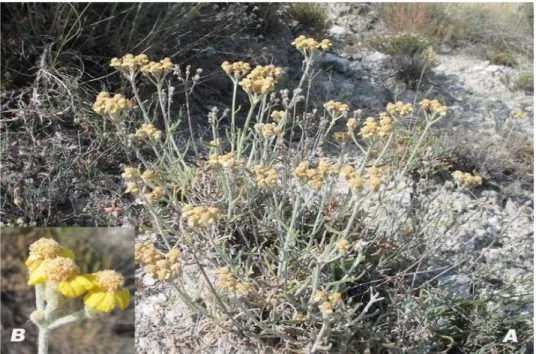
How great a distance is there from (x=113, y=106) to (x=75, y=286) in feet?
1.98

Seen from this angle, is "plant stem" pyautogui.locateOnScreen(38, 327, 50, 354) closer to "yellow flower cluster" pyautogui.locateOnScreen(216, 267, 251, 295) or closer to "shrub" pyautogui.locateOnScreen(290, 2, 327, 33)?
"yellow flower cluster" pyautogui.locateOnScreen(216, 267, 251, 295)

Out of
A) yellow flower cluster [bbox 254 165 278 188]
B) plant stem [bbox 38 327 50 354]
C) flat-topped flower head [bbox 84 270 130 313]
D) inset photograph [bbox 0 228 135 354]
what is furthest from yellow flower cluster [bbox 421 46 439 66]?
plant stem [bbox 38 327 50 354]

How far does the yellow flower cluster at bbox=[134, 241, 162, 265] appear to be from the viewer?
65.0 inches

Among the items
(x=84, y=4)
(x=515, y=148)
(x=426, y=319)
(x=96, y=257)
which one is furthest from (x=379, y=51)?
(x=96, y=257)

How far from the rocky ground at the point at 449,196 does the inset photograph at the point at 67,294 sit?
398mm

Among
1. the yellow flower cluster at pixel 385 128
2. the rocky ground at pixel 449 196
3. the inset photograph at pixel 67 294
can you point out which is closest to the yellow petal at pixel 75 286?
the inset photograph at pixel 67 294

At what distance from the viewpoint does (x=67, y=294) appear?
57.8 inches

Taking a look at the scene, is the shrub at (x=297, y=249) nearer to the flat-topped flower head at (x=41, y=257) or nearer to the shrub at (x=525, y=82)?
the flat-topped flower head at (x=41, y=257)

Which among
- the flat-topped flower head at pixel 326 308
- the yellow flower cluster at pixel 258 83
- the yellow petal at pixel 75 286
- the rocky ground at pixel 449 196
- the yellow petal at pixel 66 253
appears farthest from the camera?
the rocky ground at pixel 449 196

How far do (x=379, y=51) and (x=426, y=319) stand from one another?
3.13 meters

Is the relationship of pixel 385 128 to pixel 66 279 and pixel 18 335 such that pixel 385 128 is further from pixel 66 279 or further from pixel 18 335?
pixel 18 335

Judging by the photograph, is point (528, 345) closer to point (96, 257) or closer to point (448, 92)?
point (96, 257)

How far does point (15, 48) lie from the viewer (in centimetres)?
314

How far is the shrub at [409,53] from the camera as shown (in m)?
4.50
